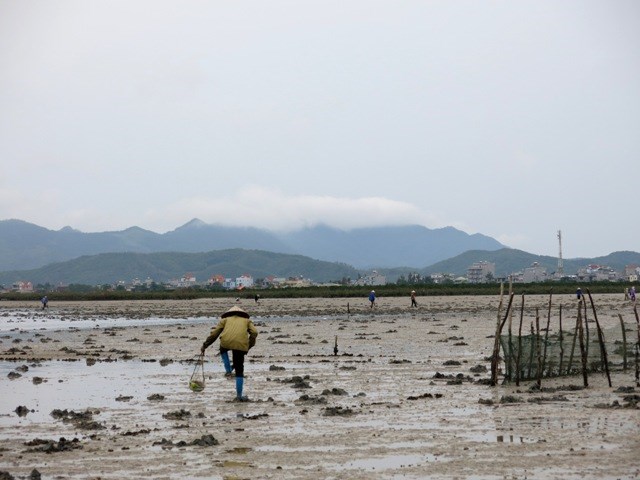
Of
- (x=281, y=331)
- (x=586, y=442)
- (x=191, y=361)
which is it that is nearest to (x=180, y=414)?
(x=586, y=442)

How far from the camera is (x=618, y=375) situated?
2055 cm

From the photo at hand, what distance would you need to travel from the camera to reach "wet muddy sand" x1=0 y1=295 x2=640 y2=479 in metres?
11.1

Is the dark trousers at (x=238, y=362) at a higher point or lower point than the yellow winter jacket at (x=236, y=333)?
lower

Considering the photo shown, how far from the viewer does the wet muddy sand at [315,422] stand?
11125 mm

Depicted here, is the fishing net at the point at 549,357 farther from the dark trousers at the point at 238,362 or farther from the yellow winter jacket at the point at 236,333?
the dark trousers at the point at 238,362

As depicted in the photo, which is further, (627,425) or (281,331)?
(281,331)

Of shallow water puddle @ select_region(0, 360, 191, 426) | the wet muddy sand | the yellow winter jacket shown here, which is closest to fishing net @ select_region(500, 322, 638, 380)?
the wet muddy sand

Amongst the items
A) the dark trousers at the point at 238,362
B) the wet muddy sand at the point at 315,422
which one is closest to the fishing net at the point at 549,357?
the wet muddy sand at the point at 315,422

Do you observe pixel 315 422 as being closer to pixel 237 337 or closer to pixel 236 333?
pixel 237 337

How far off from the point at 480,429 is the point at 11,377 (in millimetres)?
14332

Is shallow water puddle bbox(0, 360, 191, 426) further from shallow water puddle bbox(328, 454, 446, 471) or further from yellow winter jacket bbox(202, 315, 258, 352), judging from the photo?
shallow water puddle bbox(328, 454, 446, 471)

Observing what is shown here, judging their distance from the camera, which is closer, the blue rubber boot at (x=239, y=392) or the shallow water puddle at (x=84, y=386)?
the shallow water puddle at (x=84, y=386)

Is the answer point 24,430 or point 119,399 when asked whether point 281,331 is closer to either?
point 119,399

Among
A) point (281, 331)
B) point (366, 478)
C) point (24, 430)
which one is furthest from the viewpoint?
point (281, 331)
